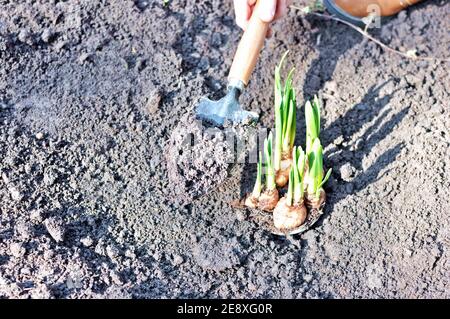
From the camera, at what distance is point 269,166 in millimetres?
2180

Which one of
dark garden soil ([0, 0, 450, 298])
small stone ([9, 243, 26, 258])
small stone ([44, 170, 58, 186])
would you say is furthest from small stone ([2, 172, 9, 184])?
small stone ([9, 243, 26, 258])

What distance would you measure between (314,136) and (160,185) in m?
0.58

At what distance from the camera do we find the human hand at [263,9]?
2.21 meters

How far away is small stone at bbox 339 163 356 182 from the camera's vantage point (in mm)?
2352

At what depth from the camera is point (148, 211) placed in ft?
7.30

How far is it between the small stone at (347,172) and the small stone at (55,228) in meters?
1.02

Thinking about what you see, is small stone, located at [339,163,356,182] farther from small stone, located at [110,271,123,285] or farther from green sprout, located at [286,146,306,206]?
small stone, located at [110,271,123,285]

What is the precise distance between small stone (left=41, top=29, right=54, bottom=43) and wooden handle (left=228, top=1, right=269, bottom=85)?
0.78m

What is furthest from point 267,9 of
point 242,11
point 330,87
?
point 330,87

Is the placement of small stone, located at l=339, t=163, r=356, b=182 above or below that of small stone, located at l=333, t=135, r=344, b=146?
below

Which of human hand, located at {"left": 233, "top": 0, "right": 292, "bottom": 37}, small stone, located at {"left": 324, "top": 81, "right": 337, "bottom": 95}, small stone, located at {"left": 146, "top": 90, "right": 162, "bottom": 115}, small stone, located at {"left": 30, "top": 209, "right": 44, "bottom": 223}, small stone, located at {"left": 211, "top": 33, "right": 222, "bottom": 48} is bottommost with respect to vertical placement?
small stone, located at {"left": 30, "top": 209, "right": 44, "bottom": 223}

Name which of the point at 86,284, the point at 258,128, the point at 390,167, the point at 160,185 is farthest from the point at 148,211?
A: the point at 390,167

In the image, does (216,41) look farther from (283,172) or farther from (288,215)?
(288,215)

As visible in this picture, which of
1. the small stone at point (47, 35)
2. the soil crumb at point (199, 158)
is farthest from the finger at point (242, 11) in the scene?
the small stone at point (47, 35)
